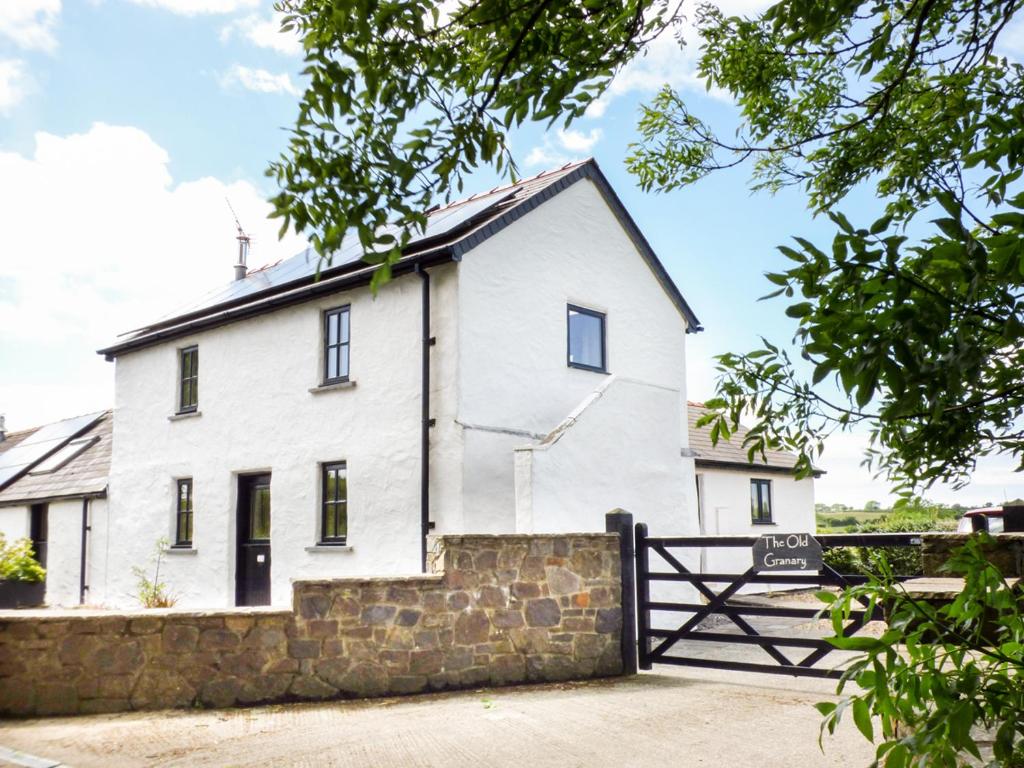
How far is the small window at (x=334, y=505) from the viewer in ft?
44.3

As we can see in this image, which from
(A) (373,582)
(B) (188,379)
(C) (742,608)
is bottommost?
(C) (742,608)

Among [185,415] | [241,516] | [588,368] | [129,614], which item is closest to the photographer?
[129,614]

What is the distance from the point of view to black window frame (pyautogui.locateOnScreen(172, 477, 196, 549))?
1611 centimetres

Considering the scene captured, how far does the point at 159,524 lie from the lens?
16578 millimetres

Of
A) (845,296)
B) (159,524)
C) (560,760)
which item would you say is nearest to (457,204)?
(159,524)

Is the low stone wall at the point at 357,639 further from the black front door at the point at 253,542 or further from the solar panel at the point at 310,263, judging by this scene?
the black front door at the point at 253,542

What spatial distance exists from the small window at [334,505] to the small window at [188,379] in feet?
13.7

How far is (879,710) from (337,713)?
20.4 ft

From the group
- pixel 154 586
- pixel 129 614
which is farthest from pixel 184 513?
pixel 129 614

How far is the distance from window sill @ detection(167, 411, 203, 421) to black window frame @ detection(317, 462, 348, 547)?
3.53 metres

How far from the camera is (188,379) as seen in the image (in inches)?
662

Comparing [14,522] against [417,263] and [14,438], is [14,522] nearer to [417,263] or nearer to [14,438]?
[14,438]

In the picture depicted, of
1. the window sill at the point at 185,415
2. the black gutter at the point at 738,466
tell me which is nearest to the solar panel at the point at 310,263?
the window sill at the point at 185,415

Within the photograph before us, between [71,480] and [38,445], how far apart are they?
593 centimetres
